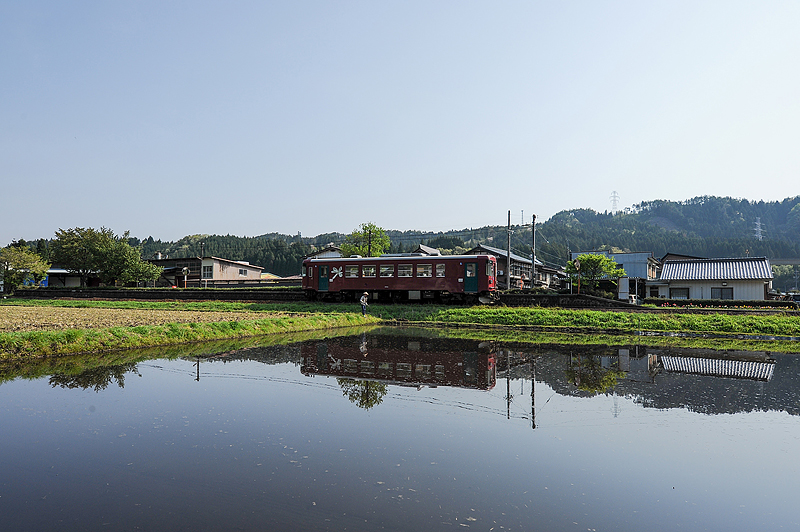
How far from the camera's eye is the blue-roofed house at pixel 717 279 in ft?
103

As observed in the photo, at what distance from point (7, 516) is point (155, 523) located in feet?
3.96

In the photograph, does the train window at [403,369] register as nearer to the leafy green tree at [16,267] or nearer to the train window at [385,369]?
the train window at [385,369]

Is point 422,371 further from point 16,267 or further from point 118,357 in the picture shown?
point 16,267

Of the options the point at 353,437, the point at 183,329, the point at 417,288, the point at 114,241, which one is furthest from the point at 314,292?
the point at 114,241

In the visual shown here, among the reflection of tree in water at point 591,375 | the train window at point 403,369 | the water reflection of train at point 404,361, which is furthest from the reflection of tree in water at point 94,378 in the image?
the reflection of tree in water at point 591,375

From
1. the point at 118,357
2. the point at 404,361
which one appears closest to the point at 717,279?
the point at 404,361

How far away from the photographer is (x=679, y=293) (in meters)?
33.9

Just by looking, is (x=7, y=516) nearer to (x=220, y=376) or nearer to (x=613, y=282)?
(x=220, y=376)

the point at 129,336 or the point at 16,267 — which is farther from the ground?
the point at 16,267

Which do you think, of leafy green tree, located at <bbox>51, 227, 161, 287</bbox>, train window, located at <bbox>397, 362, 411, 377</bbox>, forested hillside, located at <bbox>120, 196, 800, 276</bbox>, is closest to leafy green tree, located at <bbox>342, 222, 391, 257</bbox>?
forested hillside, located at <bbox>120, 196, 800, 276</bbox>

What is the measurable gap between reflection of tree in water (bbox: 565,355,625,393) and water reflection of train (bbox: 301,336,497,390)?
166 cm

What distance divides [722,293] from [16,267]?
6120cm

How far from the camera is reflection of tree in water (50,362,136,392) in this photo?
8.31 metres

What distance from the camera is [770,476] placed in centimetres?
485
